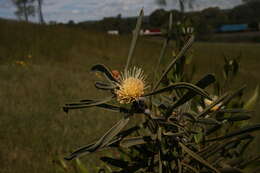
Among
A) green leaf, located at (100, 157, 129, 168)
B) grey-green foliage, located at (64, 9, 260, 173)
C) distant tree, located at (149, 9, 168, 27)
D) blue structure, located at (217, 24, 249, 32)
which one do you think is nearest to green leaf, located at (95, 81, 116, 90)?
grey-green foliage, located at (64, 9, 260, 173)

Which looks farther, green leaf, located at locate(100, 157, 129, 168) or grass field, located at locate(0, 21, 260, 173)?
grass field, located at locate(0, 21, 260, 173)

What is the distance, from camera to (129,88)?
13.2 inches

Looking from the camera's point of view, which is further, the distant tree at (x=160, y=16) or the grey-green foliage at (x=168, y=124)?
the distant tree at (x=160, y=16)

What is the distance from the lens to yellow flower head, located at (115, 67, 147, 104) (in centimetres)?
33


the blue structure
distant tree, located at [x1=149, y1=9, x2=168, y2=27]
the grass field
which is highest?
the blue structure

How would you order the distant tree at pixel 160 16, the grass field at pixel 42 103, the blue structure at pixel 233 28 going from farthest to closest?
the blue structure at pixel 233 28
the grass field at pixel 42 103
the distant tree at pixel 160 16

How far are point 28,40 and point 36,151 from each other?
177 inches

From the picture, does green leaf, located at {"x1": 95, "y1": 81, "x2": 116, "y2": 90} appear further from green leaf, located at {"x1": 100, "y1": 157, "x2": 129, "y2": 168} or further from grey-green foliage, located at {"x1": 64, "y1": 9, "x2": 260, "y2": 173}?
green leaf, located at {"x1": 100, "y1": 157, "x2": 129, "y2": 168}

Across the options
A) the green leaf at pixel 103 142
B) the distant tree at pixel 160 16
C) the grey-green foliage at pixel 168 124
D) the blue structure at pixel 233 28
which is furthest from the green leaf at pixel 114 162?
the blue structure at pixel 233 28

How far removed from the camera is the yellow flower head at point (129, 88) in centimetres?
33

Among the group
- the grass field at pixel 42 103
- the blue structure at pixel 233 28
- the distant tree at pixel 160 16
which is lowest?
the grass field at pixel 42 103

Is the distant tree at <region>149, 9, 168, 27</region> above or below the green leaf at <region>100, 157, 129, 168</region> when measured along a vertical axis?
above

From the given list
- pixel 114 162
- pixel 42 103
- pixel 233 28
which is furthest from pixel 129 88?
pixel 233 28

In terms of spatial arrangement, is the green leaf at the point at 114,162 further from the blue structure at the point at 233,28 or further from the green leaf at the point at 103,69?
the blue structure at the point at 233,28
